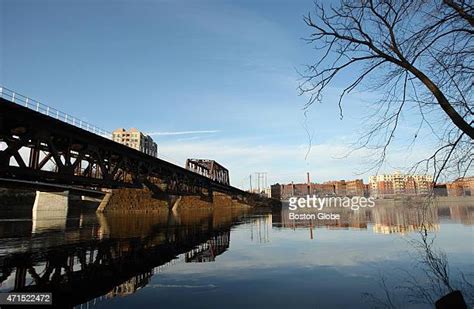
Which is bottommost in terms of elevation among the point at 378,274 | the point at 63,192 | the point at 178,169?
the point at 378,274

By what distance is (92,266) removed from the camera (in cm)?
1304

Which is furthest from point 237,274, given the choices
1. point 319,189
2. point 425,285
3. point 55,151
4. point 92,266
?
point 319,189

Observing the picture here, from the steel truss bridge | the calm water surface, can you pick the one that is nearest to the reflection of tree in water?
the calm water surface

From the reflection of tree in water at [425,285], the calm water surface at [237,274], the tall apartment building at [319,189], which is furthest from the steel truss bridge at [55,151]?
the tall apartment building at [319,189]

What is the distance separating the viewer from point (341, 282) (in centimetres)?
1060

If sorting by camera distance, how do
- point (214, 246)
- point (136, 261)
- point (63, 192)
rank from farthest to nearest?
point (63, 192)
point (214, 246)
point (136, 261)

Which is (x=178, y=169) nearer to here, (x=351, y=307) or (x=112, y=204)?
(x=112, y=204)

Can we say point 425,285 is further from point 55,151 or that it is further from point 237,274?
point 55,151

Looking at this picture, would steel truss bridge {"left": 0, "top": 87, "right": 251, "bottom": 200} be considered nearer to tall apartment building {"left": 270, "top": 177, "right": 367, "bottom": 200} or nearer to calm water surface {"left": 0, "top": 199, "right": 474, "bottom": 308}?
calm water surface {"left": 0, "top": 199, "right": 474, "bottom": 308}

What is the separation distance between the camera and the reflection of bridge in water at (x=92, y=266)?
31.7 ft

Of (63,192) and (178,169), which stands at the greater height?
(178,169)

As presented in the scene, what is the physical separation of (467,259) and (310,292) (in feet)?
32.4

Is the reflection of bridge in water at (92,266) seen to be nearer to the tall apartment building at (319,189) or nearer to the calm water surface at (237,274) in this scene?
the calm water surface at (237,274)

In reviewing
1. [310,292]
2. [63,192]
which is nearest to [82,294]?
[310,292]
